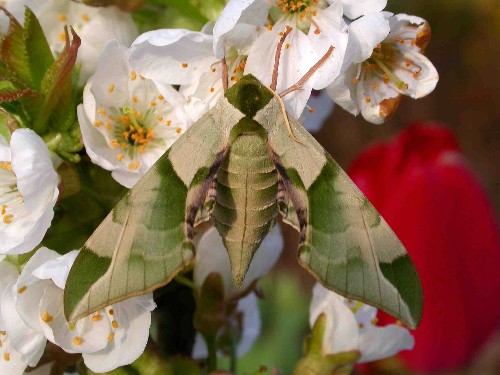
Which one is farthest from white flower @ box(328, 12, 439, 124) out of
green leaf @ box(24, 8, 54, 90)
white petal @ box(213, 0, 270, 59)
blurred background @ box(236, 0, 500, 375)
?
blurred background @ box(236, 0, 500, 375)

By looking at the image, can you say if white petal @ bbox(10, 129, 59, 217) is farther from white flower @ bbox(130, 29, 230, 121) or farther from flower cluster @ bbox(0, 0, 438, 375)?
white flower @ bbox(130, 29, 230, 121)

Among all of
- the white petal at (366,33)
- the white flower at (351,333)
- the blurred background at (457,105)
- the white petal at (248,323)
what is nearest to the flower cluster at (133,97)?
the white petal at (366,33)

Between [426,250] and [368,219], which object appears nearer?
[368,219]

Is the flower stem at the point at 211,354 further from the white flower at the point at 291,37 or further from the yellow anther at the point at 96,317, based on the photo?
the white flower at the point at 291,37

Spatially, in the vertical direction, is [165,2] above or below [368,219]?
above

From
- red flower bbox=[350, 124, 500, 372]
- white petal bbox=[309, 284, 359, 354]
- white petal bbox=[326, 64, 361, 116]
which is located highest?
white petal bbox=[326, 64, 361, 116]

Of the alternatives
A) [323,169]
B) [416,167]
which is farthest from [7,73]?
[416,167]

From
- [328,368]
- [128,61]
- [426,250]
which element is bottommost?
[426,250]

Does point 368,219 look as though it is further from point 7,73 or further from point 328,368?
point 7,73
